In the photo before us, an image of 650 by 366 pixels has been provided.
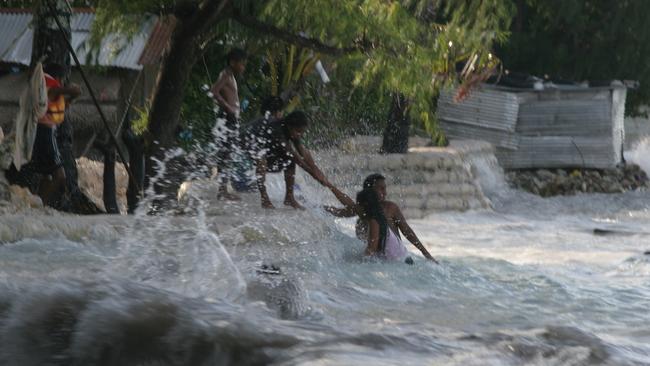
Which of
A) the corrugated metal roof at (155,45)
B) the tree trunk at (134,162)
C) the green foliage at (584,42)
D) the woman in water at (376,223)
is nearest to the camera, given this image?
the woman in water at (376,223)

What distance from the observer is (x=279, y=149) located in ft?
39.4

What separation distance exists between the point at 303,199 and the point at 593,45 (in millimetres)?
13705

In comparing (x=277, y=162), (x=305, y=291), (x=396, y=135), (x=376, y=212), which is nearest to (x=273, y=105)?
(x=277, y=162)

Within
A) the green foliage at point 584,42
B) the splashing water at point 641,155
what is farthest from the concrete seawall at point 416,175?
the green foliage at point 584,42

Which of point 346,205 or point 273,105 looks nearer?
point 346,205

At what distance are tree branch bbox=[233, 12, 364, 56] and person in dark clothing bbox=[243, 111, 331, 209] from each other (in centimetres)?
63

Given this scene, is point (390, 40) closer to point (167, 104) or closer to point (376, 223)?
point (376, 223)

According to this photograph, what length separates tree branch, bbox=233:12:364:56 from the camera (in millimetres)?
11391

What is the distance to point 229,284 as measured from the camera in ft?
26.3

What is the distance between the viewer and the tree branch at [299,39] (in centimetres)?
1139

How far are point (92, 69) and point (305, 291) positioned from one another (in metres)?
8.68

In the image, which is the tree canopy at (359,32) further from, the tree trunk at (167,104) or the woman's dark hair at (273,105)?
the woman's dark hair at (273,105)

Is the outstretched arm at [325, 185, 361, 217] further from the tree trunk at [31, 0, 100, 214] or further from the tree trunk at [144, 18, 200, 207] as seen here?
the tree trunk at [31, 0, 100, 214]

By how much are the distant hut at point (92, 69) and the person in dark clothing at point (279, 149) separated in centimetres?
394
